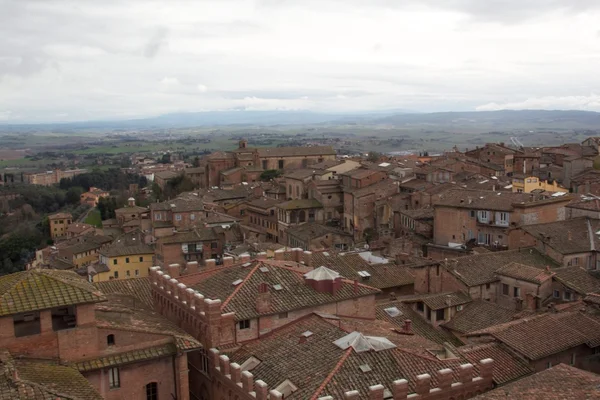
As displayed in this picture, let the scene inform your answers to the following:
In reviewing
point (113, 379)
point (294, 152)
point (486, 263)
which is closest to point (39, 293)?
point (113, 379)

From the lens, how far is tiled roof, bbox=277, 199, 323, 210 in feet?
240

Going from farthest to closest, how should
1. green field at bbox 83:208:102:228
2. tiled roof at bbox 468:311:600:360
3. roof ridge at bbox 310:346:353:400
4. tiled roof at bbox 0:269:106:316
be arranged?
green field at bbox 83:208:102:228 < tiled roof at bbox 468:311:600:360 < tiled roof at bbox 0:269:106:316 < roof ridge at bbox 310:346:353:400

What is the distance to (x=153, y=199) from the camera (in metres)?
115

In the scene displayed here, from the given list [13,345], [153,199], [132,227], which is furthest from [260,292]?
[153,199]

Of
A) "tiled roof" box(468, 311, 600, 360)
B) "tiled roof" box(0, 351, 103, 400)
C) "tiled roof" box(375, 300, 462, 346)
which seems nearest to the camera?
"tiled roof" box(0, 351, 103, 400)

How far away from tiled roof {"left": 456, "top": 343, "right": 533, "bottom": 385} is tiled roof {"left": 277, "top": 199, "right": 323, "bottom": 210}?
4741 centimetres

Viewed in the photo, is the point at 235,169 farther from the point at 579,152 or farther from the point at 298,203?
the point at 579,152

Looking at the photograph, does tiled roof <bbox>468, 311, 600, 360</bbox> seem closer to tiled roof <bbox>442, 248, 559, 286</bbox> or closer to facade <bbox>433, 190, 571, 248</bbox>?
tiled roof <bbox>442, 248, 559, 286</bbox>

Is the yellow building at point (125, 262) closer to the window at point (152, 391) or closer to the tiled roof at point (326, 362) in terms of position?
the window at point (152, 391)

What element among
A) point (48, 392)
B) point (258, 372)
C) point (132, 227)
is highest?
point (48, 392)

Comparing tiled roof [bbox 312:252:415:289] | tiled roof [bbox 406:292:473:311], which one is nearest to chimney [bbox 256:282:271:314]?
tiled roof [bbox 312:252:415:289]

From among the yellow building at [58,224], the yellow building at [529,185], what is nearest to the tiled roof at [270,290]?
the yellow building at [529,185]

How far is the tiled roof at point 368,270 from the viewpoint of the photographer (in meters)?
36.8

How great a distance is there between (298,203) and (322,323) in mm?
48718
